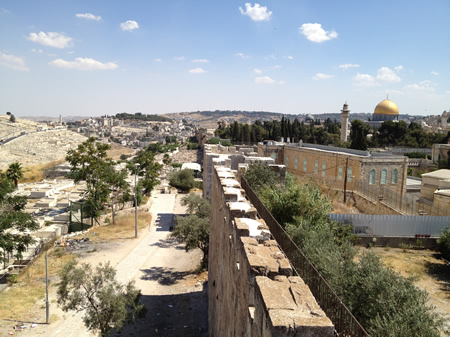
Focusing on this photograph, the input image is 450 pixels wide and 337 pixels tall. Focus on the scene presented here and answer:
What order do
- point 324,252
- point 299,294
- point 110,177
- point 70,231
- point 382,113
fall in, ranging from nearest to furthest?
point 299,294 → point 324,252 → point 70,231 → point 110,177 → point 382,113

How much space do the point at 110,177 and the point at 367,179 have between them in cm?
1975

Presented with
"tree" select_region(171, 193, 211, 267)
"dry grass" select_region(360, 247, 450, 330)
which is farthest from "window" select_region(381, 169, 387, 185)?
"tree" select_region(171, 193, 211, 267)

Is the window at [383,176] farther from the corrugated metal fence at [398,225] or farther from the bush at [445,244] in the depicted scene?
the bush at [445,244]

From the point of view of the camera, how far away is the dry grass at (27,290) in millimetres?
12891

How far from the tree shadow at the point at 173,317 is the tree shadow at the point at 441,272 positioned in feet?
26.3

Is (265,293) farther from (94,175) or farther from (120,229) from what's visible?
(94,175)

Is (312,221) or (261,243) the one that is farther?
(312,221)

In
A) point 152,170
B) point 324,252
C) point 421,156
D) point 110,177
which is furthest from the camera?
point 421,156

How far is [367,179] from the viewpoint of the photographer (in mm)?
21500

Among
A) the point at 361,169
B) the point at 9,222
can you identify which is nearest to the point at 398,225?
the point at 361,169

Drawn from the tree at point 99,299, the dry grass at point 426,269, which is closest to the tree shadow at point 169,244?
the tree at point 99,299

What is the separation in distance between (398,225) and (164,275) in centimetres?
1118

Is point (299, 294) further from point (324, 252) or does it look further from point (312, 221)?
point (312, 221)

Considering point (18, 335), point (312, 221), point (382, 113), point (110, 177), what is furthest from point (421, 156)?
point (18, 335)
